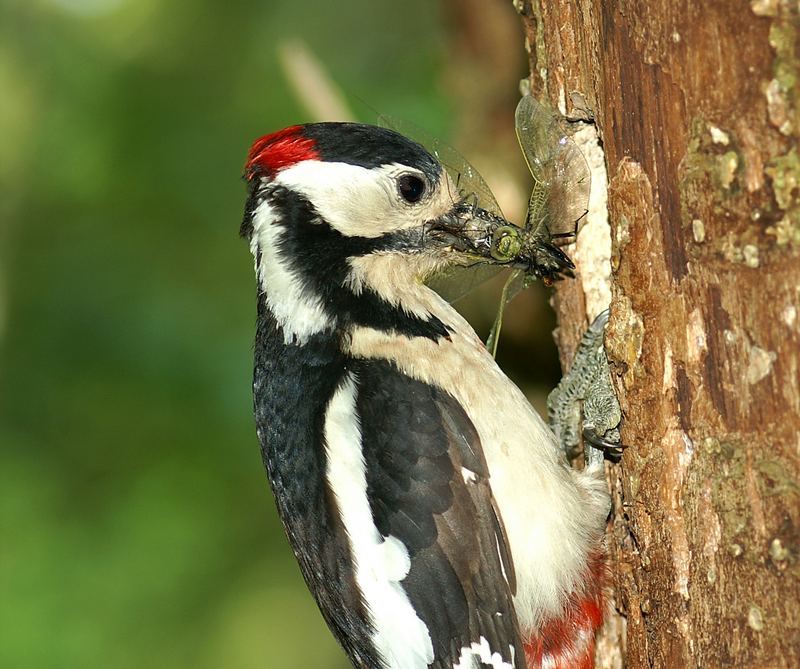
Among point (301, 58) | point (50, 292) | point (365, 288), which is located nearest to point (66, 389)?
point (50, 292)

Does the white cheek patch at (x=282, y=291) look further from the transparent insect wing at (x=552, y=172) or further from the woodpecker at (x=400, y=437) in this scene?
the transparent insect wing at (x=552, y=172)

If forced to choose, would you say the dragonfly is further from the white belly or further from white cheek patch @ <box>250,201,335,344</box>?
white cheek patch @ <box>250,201,335,344</box>

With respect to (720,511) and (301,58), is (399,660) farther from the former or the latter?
(301,58)

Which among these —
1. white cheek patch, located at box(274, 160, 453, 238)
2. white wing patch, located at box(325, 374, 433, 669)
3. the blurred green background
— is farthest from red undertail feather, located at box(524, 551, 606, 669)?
the blurred green background

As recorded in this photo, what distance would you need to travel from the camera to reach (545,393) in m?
3.95

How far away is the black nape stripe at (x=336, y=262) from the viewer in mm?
2582

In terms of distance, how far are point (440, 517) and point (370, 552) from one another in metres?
0.20

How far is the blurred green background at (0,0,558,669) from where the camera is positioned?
5070 millimetres

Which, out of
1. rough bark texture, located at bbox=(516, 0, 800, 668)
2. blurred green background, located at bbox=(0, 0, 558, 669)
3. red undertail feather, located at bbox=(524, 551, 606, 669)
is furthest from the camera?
blurred green background, located at bbox=(0, 0, 558, 669)

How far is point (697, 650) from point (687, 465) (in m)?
0.38

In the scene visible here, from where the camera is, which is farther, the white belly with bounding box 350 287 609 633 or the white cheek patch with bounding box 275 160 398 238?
the white cheek patch with bounding box 275 160 398 238

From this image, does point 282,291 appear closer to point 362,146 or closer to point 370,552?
point 362,146

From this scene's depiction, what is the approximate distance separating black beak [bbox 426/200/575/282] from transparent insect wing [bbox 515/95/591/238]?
4 cm

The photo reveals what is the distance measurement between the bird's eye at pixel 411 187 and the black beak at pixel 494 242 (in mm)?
89
